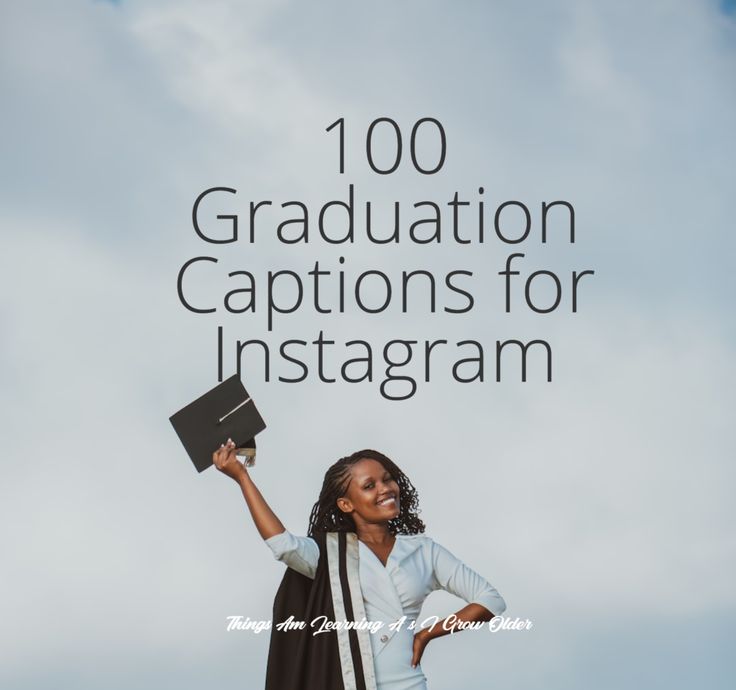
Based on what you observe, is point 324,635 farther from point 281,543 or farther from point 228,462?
point 228,462

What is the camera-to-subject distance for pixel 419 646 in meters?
5.16

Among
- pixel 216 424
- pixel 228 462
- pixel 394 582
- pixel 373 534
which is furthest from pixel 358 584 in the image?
pixel 216 424

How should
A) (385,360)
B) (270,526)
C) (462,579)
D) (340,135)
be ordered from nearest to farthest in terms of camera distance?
(270,526)
(462,579)
(385,360)
(340,135)

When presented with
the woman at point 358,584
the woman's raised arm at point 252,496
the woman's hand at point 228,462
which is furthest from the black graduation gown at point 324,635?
the woman's hand at point 228,462

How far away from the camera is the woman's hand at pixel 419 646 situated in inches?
203

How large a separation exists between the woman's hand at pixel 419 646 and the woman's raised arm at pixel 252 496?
25.2 inches

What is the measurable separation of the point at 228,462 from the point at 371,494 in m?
0.56

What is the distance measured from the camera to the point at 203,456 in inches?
207

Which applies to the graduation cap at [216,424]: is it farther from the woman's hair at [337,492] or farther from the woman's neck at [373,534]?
the woman's neck at [373,534]

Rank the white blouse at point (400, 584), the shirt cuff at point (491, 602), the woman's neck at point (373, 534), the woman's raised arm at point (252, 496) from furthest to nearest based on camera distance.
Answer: the woman's neck at point (373, 534) < the shirt cuff at point (491, 602) < the white blouse at point (400, 584) < the woman's raised arm at point (252, 496)

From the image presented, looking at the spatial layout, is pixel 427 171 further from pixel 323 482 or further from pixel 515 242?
pixel 323 482

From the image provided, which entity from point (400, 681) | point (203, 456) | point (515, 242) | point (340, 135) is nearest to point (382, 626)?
point (400, 681)

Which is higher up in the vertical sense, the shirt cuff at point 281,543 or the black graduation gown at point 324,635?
the shirt cuff at point 281,543

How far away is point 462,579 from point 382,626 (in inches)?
14.8
